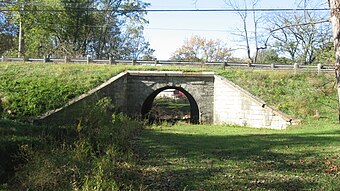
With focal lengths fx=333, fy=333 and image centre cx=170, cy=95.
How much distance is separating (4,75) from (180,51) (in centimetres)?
4133

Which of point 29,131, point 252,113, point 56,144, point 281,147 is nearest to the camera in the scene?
point 56,144

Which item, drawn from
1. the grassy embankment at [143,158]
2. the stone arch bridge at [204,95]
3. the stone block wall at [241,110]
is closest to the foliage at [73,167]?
the grassy embankment at [143,158]

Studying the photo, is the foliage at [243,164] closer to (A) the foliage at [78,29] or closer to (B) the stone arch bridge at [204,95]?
(B) the stone arch bridge at [204,95]

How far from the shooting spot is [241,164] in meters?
7.23

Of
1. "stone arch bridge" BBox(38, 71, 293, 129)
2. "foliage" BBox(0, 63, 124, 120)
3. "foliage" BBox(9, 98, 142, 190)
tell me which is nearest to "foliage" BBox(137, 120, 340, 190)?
"foliage" BBox(9, 98, 142, 190)

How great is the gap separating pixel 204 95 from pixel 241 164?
488 inches

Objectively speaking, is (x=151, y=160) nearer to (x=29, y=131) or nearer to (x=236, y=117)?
(x=29, y=131)

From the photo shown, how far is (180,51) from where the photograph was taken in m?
57.3

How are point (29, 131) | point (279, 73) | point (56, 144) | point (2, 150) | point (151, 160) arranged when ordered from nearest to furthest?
point (2, 150)
point (151, 160)
point (56, 144)
point (29, 131)
point (279, 73)

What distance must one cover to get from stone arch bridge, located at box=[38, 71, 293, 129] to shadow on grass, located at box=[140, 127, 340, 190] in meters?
6.22

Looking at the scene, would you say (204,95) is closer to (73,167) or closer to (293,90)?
(293,90)

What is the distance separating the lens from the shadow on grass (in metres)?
5.79

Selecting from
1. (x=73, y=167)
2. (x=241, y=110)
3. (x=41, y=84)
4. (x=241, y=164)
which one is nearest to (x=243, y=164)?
(x=241, y=164)

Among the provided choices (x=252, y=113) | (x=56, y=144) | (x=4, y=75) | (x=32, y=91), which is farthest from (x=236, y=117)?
(x=4, y=75)
